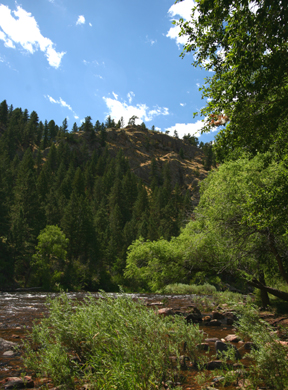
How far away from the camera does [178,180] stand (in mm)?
146375

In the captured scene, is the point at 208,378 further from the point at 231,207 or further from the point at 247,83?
the point at 231,207

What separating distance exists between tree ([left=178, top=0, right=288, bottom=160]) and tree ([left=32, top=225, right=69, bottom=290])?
4168 centimetres

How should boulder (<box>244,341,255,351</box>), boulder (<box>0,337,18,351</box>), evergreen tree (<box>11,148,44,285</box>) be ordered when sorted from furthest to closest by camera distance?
evergreen tree (<box>11,148,44,285</box>), boulder (<box>0,337,18,351</box>), boulder (<box>244,341,255,351</box>)

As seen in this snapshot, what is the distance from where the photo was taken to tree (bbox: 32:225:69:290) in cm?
4284

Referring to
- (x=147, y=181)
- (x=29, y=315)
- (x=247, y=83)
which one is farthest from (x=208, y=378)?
(x=147, y=181)

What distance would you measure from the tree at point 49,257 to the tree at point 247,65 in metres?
41.7

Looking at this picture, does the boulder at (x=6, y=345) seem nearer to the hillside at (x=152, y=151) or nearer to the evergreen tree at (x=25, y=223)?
the evergreen tree at (x=25, y=223)

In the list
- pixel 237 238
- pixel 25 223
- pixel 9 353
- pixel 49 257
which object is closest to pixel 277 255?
pixel 237 238

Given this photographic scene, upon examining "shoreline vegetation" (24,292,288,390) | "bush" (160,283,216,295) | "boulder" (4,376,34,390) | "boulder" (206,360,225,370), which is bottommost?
"bush" (160,283,216,295)

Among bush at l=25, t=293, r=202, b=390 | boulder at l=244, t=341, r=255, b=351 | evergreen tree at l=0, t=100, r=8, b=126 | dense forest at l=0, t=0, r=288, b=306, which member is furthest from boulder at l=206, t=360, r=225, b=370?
evergreen tree at l=0, t=100, r=8, b=126

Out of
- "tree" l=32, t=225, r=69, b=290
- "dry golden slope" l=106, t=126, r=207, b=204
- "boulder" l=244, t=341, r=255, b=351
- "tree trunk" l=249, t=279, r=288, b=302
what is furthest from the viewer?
"dry golden slope" l=106, t=126, r=207, b=204

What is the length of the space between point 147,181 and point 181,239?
11853 centimetres

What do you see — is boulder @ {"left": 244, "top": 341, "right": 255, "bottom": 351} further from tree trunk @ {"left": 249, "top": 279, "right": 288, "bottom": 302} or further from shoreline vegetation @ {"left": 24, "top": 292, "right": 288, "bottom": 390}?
tree trunk @ {"left": 249, "top": 279, "right": 288, "bottom": 302}

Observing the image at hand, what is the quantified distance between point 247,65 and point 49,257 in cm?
4953
